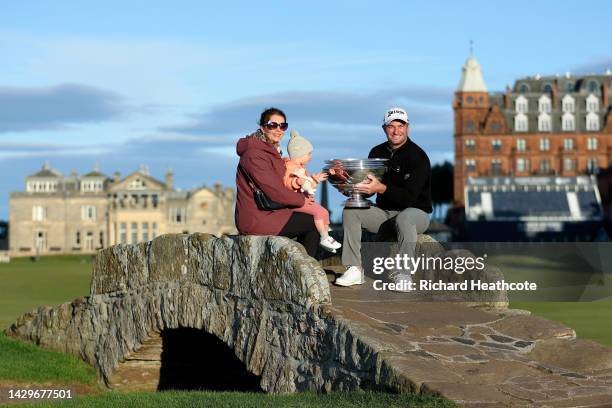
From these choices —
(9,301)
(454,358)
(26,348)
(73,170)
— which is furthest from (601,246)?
(73,170)

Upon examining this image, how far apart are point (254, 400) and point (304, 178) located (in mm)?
3128

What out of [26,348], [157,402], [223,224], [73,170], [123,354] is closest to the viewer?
[157,402]

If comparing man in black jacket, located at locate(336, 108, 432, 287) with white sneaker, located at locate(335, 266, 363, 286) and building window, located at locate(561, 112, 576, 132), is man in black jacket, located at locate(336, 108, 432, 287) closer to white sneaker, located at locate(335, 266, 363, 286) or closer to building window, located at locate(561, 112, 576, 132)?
white sneaker, located at locate(335, 266, 363, 286)

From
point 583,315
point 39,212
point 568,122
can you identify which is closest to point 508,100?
point 568,122

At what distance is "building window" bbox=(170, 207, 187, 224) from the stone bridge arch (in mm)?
137942

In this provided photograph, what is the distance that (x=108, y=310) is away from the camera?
53.8ft

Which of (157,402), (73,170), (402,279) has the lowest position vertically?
(157,402)

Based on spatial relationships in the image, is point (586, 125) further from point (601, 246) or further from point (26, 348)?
point (26, 348)

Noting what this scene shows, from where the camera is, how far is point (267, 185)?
42.3ft

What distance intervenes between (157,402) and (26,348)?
21.1 feet

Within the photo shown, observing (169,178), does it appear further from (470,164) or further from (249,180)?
(249,180)

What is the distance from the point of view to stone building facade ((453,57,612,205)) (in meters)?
140

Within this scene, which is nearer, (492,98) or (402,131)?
(402,131)

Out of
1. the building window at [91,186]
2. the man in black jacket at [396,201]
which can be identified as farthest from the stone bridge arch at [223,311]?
→ the building window at [91,186]
